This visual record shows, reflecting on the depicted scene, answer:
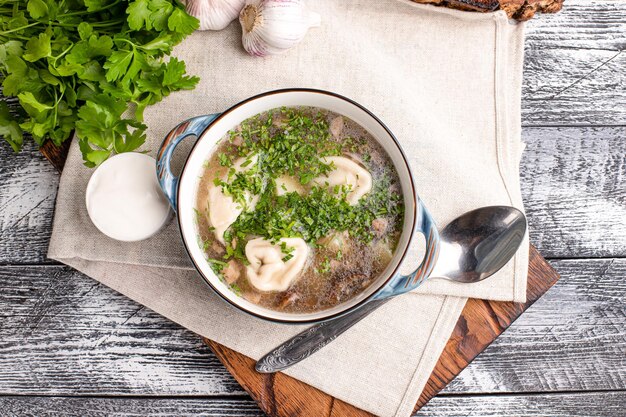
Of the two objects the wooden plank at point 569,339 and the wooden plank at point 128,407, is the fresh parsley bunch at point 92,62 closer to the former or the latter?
the wooden plank at point 128,407

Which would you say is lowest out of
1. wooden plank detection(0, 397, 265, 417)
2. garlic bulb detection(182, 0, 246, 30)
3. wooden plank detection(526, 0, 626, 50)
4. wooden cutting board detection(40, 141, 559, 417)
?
wooden plank detection(0, 397, 265, 417)

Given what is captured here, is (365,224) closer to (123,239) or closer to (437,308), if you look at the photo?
(437,308)

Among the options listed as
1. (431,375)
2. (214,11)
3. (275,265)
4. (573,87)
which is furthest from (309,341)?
(573,87)

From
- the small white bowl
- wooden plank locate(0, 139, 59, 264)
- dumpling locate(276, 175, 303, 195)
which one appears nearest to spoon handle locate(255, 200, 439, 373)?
dumpling locate(276, 175, 303, 195)

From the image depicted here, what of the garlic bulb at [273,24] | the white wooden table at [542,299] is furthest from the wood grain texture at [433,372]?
the garlic bulb at [273,24]

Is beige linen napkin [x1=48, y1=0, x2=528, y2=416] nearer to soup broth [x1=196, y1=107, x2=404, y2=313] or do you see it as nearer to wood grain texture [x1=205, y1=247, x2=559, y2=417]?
wood grain texture [x1=205, y1=247, x2=559, y2=417]

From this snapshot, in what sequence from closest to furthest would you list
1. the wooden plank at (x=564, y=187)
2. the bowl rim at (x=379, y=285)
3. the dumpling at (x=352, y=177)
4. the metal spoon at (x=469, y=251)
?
the bowl rim at (x=379, y=285) → the dumpling at (x=352, y=177) → the metal spoon at (x=469, y=251) → the wooden plank at (x=564, y=187)

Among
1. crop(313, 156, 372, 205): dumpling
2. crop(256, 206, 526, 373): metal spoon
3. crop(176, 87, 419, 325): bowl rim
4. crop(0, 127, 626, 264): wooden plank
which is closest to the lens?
crop(176, 87, 419, 325): bowl rim
